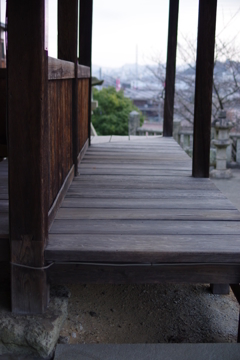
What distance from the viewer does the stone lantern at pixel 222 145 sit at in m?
9.52

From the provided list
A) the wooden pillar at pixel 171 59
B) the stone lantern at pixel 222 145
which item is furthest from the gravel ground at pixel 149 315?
the stone lantern at pixel 222 145

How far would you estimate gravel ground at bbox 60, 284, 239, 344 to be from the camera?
8.17 ft

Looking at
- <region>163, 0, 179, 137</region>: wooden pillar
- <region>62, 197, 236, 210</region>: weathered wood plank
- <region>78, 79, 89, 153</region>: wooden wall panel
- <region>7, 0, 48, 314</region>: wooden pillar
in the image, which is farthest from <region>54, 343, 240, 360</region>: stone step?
<region>163, 0, 179, 137</region>: wooden pillar

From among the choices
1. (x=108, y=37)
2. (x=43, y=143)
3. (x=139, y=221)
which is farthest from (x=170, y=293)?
(x=108, y=37)

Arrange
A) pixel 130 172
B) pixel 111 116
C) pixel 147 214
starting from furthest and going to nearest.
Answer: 1. pixel 111 116
2. pixel 130 172
3. pixel 147 214

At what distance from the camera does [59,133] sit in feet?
8.83

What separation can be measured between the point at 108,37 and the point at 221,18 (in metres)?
17.2

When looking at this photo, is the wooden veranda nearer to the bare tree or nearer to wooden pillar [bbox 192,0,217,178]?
wooden pillar [bbox 192,0,217,178]

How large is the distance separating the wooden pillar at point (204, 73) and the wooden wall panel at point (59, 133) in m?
0.99

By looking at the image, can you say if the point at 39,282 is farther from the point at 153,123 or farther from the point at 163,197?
the point at 153,123

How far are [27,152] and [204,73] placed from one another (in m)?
1.97

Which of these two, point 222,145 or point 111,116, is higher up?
point 111,116

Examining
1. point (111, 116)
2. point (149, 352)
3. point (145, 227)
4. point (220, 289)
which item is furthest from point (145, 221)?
point (111, 116)

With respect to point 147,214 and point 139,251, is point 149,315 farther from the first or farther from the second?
point 139,251
